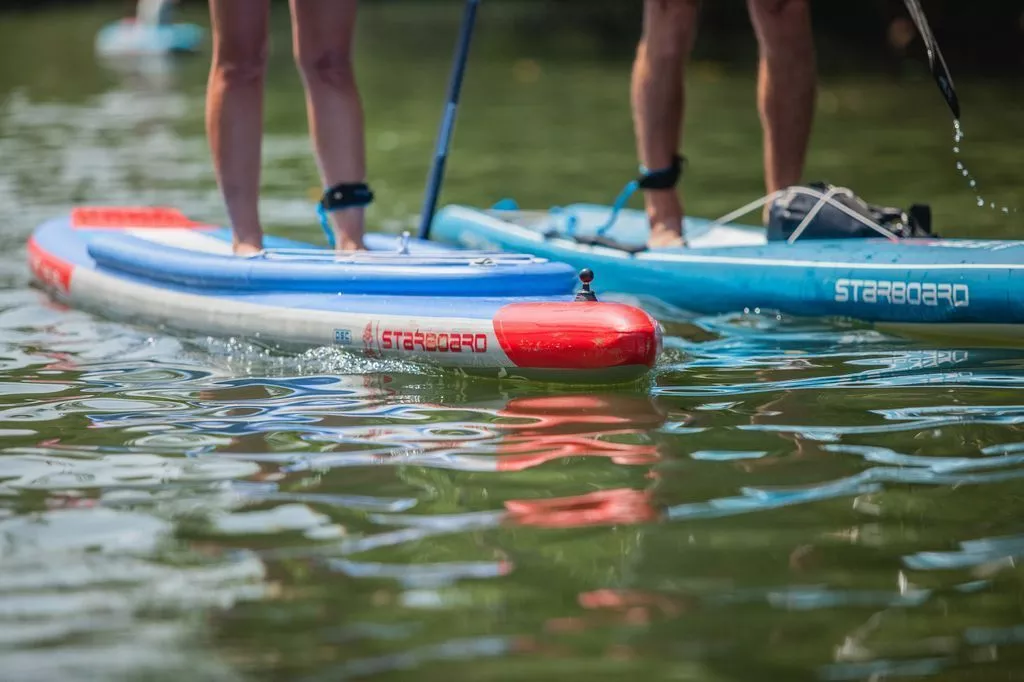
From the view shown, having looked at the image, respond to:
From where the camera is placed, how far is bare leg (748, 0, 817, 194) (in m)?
5.48

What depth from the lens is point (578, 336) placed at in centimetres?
399

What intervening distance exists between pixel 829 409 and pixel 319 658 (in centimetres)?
182

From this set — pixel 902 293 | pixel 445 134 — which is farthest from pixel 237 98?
pixel 902 293

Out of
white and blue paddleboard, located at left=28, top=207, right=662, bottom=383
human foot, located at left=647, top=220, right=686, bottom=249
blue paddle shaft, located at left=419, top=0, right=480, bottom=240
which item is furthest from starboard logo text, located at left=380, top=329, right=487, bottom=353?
blue paddle shaft, located at left=419, top=0, right=480, bottom=240

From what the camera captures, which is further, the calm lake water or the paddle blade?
Answer: the paddle blade

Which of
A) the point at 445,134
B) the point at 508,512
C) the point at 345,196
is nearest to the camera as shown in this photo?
the point at 508,512

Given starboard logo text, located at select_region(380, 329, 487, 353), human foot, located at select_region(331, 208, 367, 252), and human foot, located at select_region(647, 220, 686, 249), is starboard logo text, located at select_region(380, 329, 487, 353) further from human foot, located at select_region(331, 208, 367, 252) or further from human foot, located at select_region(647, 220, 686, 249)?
human foot, located at select_region(647, 220, 686, 249)

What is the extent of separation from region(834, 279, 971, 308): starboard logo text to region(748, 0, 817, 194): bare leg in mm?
924

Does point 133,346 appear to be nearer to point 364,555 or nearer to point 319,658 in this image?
point 364,555

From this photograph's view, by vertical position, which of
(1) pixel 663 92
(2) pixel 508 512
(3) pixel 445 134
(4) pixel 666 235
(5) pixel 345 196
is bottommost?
(2) pixel 508 512

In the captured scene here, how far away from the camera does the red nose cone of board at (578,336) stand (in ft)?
13.0

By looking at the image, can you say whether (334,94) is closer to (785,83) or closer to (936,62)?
(785,83)

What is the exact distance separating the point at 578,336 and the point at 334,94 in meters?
1.47

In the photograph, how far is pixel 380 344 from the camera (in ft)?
14.3
